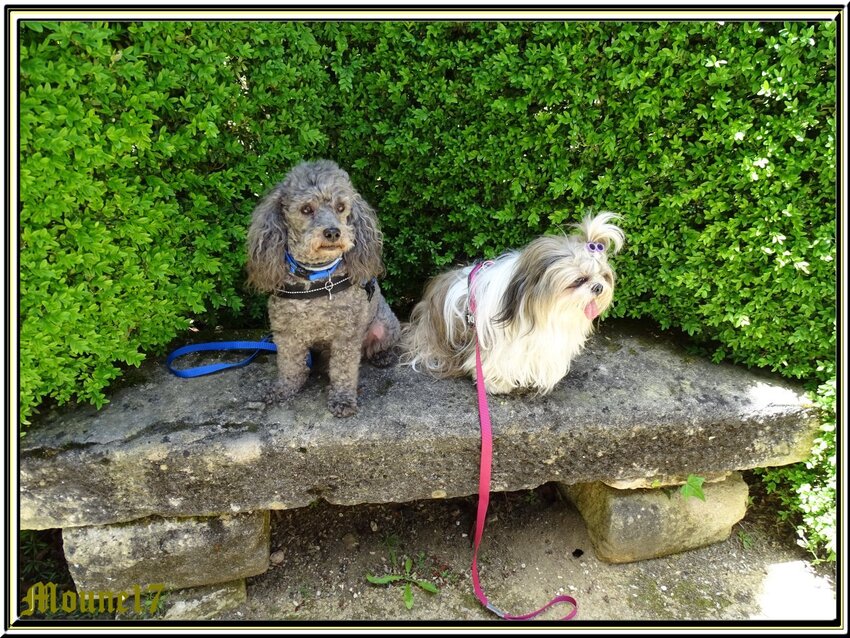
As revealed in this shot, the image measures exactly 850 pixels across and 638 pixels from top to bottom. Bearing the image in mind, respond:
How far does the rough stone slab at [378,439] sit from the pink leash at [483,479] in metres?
0.07

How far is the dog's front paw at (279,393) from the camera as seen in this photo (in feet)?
9.93

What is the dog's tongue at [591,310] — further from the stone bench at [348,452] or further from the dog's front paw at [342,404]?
the dog's front paw at [342,404]

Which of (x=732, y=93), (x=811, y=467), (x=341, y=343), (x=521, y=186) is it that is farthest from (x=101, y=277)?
(x=811, y=467)

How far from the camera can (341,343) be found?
9.57ft

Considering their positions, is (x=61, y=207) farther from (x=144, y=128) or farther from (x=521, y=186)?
(x=521, y=186)

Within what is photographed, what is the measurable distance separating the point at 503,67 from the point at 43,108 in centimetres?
232

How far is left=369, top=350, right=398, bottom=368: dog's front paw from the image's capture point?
11.3 ft

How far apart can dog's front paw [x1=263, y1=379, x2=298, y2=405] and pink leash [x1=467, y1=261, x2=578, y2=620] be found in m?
Result: 1.04

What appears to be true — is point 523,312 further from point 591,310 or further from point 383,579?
point 383,579

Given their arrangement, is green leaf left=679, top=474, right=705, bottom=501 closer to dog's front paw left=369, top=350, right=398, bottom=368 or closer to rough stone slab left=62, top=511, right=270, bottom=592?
dog's front paw left=369, top=350, right=398, bottom=368

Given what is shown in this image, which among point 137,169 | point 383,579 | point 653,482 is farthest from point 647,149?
point 383,579

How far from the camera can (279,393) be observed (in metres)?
3.04

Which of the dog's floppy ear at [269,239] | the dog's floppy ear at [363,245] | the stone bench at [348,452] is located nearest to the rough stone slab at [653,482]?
the stone bench at [348,452]

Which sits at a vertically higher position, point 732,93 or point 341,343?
point 732,93
